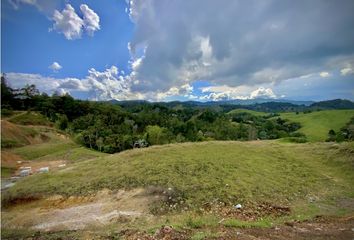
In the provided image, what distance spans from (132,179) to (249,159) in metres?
9.85

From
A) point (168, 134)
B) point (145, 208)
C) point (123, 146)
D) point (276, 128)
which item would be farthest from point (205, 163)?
point (276, 128)

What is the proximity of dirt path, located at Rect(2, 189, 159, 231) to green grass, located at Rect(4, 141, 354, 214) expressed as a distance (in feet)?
3.41

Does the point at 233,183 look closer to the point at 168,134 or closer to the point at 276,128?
the point at 168,134

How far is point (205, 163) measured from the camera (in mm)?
24016

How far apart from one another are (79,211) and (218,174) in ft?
31.1

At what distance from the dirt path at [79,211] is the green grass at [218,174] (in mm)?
1039

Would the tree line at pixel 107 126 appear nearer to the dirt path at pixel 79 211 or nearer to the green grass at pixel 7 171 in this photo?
the green grass at pixel 7 171

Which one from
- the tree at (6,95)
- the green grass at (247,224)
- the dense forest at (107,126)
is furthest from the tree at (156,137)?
the green grass at (247,224)

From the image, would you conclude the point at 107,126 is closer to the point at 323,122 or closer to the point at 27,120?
the point at 27,120

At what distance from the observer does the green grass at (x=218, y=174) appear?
18.7 metres

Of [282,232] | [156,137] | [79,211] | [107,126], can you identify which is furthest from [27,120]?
[282,232]

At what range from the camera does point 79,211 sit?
707 inches

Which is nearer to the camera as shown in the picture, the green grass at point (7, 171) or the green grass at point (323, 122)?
the green grass at point (7, 171)

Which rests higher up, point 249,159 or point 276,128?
point 249,159
